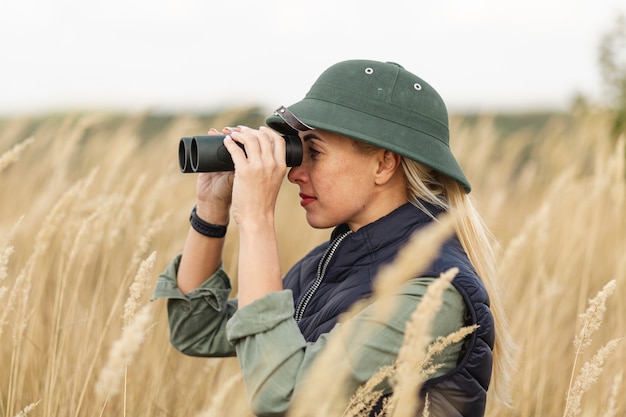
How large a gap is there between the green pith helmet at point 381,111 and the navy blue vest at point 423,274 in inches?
5.9

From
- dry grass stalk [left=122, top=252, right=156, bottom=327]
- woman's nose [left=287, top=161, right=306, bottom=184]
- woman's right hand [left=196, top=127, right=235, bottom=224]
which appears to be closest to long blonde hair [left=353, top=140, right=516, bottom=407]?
woman's nose [left=287, top=161, right=306, bottom=184]

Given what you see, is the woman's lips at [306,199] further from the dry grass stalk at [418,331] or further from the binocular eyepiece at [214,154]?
the dry grass stalk at [418,331]

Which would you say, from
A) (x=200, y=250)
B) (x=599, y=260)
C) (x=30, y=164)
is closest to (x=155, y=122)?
(x=30, y=164)

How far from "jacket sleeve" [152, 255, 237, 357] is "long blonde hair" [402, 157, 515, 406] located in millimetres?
601

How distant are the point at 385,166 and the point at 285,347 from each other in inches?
20.2

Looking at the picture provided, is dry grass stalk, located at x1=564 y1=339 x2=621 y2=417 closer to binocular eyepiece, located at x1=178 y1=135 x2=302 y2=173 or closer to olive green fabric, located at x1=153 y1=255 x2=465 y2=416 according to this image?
olive green fabric, located at x1=153 y1=255 x2=465 y2=416

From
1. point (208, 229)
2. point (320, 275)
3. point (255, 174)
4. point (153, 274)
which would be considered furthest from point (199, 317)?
point (153, 274)

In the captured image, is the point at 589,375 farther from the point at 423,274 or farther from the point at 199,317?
the point at 199,317

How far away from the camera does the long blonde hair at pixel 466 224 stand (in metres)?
1.68

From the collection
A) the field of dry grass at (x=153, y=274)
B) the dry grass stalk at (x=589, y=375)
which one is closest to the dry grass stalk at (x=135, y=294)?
the field of dry grass at (x=153, y=274)

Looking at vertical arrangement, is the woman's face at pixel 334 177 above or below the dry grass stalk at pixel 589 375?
above

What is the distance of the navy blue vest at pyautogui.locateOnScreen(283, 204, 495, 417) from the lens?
58.2 inches

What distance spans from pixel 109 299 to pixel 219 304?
105cm

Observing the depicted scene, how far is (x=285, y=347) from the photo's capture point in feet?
4.48
